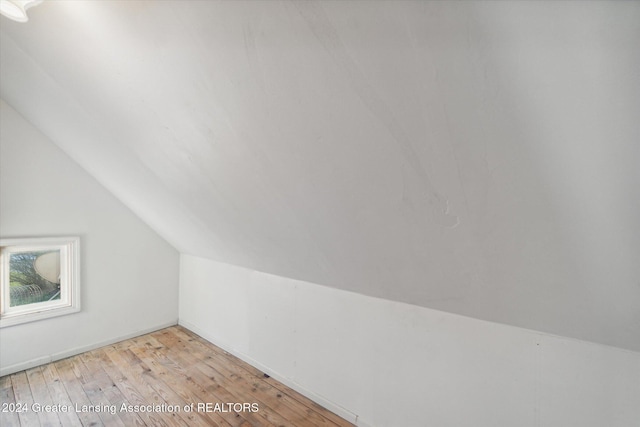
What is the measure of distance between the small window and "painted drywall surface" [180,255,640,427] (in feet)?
5.12

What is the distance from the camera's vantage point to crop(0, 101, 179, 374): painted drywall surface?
2.43 meters

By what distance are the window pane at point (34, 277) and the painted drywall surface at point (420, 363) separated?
5.51 feet

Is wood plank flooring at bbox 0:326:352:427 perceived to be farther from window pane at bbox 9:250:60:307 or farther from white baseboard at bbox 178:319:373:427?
window pane at bbox 9:250:60:307

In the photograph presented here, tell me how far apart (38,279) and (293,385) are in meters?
2.44

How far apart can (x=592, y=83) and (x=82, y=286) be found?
12.0 feet

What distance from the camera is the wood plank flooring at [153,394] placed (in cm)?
191

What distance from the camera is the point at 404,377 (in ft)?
5.23

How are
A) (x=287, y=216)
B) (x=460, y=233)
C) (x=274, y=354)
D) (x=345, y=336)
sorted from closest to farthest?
(x=460, y=233)
(x=287, y=216)
(x=345, y=336)
(x=274, y=354)

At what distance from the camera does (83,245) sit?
2.79 metres

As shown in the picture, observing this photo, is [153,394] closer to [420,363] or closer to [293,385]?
[293,385]

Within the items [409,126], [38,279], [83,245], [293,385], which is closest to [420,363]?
[293,385]

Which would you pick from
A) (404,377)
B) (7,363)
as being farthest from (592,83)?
(7,363)

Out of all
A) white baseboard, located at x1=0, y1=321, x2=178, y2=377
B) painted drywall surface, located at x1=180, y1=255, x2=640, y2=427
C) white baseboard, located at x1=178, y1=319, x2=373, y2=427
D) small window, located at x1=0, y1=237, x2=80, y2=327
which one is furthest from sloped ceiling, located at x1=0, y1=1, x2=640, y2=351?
white baseboard, located at x1=0, y1=321, x2=178, y2=377

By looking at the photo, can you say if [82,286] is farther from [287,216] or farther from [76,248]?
[287,216]
